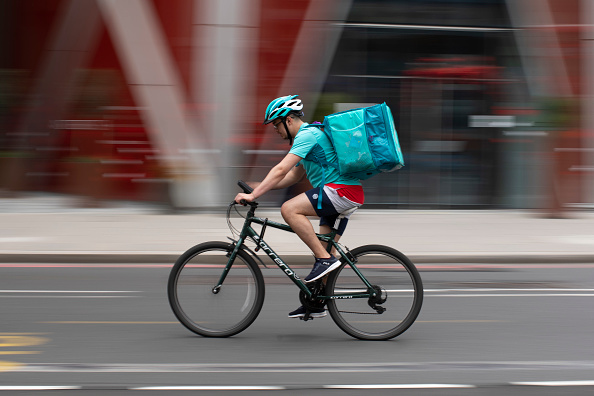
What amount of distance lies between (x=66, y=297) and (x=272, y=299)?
1.89 metres

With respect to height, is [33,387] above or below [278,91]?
below

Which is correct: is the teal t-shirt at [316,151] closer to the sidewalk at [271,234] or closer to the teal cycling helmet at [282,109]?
the teal cycling helmet at [282,109]

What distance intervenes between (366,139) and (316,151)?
370mm

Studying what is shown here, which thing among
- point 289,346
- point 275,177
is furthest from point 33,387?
point 275,177

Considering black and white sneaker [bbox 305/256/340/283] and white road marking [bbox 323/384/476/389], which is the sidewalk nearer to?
black and white sneaker [bbox 305/256/340/283]

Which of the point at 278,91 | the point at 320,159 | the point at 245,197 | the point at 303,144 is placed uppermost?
the point at 278,91

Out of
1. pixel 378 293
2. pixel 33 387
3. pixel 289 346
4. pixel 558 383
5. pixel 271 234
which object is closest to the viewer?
pixel 33 387

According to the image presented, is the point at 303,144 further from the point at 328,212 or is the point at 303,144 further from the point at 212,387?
the point at 212,387

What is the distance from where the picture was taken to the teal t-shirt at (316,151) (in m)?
5.46

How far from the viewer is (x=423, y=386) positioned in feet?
15.0

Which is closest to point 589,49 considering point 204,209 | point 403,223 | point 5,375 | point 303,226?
point 403,223

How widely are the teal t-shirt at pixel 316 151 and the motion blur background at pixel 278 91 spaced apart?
27.7ft

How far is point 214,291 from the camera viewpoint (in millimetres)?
5758

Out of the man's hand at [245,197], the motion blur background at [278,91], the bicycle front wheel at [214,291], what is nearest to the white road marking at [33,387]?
the bicycle front wheel at [214,291]
